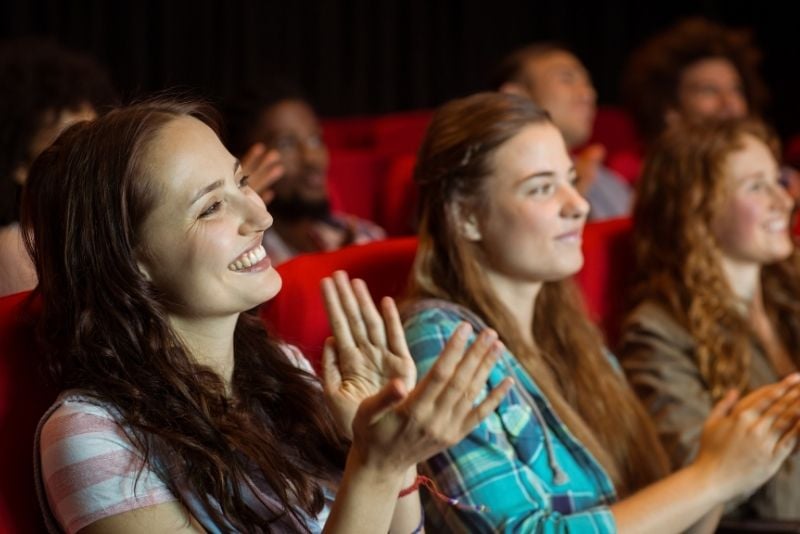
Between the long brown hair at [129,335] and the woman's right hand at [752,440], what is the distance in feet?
2.08

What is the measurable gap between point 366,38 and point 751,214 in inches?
124

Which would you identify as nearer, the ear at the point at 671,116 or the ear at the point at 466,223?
the ear at the point at 466,223

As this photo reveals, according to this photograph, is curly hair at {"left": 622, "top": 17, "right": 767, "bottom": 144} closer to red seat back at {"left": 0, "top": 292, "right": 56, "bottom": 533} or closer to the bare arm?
the bare arm

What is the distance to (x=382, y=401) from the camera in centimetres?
122

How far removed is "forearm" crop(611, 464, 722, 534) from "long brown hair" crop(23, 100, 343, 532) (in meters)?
0.48

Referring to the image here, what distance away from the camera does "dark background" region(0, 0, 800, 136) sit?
4.59 m

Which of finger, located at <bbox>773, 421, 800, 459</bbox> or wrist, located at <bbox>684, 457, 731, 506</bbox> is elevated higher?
finger, located at <bbox>773, 421, 800, 459</bbox>

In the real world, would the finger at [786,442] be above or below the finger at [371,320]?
below

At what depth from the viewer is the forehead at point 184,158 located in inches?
54.0

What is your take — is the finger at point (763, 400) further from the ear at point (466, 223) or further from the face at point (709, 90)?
the face at point (709, 90)

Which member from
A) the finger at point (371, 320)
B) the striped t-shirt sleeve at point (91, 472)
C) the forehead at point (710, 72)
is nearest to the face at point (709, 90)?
the forehead at point (710, 72)

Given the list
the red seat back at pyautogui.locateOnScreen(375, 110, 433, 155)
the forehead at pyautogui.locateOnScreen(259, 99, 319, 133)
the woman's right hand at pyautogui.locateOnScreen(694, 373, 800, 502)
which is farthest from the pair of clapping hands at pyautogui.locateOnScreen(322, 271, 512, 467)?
the red seat back at pyautogui.locateOnScreen(375, 110, 433, 155)

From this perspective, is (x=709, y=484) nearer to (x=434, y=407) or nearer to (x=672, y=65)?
(x=434, y=407)

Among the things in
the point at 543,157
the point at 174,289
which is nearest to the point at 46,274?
the point at 174,289
